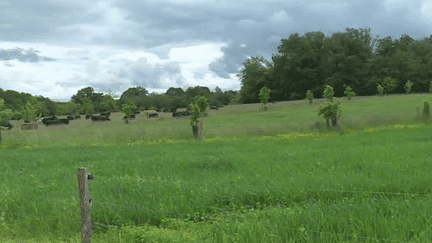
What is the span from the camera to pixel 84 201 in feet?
14.1

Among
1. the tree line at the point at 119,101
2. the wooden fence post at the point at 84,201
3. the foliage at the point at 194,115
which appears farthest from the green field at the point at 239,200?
the tree line at the point at 119,101

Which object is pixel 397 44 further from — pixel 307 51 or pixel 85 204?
pixel 85 204

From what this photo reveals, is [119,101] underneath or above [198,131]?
above

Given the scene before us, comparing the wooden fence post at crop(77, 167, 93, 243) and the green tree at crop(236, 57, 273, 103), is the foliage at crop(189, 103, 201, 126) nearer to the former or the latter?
the wooden fence post at crop(77, 167, 93, 243)

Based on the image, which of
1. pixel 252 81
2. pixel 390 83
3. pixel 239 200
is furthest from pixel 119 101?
pixel 239 200

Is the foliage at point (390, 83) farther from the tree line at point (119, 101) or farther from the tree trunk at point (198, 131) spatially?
the tree trunk at point (198, 131)

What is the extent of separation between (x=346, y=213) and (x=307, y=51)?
84.0 m

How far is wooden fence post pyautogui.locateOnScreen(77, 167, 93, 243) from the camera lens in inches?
168

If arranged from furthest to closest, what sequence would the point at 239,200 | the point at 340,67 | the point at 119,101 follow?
the point at 119,101 → the point at 340,67 → the point at 239,200

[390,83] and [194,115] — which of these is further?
[390,83]

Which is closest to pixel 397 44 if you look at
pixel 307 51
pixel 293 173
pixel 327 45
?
pixel 327 45

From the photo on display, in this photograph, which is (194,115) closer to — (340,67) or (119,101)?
(340,67)

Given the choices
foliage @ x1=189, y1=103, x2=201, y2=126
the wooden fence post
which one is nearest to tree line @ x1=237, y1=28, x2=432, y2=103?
foliage @ x1=189, y1=103, x2=201, y2=126

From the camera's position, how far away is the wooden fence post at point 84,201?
427 centimetres
